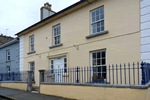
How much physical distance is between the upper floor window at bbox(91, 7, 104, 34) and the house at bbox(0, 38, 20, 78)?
10.1 m

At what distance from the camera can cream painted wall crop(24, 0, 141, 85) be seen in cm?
712

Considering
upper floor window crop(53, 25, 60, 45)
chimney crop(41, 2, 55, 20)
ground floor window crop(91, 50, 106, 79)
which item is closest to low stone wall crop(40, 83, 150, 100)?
ground floor window crop(91, 50, 106, 79)

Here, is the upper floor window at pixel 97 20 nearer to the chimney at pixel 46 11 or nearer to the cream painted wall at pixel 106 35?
the cream painted wall at pixel 106 35

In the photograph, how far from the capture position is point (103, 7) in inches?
337

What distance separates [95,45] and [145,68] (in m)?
3.52

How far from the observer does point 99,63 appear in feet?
27.8

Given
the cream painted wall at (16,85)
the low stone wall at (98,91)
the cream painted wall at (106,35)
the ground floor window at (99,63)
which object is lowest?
the cream painted wall at (16,85)

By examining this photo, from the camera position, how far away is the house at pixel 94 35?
274 inches

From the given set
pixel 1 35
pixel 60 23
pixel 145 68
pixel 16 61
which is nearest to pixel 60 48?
pixel 60 23

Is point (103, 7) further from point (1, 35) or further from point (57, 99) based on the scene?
point (1, 35)

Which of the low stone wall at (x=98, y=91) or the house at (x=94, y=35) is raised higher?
the house at (x=94, y=35)

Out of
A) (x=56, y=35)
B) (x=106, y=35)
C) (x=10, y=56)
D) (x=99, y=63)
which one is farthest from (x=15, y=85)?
(x=106, y=35)

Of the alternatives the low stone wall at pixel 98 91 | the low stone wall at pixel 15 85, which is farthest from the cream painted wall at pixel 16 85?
the low stone wall at pixel 98 91

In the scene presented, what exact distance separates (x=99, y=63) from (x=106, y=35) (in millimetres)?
1600
